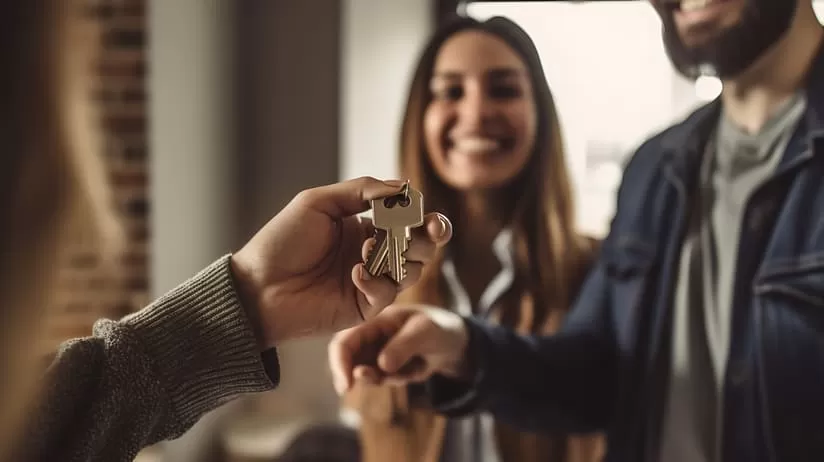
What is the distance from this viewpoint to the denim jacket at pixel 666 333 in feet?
1.77

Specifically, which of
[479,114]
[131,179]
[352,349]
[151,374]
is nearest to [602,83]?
[479,114]

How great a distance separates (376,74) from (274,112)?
15 centimetres

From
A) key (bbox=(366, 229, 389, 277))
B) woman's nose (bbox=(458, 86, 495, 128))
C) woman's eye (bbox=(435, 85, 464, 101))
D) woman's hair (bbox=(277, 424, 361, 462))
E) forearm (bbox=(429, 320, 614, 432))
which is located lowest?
woman's hair (bbox=(277, 424, 361, 462))

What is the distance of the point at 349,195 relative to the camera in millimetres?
411

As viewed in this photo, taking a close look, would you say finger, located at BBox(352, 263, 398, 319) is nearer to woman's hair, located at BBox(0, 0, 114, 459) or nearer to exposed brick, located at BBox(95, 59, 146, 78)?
woman's hair, located at BBox(0, 0, 114, 459)

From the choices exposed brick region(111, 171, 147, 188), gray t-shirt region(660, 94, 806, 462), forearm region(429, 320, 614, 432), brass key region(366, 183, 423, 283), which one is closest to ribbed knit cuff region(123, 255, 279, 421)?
brass key region(366, 183, 423, 283)

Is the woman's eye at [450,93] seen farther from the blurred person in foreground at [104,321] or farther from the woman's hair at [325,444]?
the woman's hair at [325,444]

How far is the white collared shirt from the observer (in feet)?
2.30

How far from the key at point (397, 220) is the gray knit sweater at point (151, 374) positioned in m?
0.11

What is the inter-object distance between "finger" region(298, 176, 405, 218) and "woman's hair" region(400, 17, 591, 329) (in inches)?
9.6

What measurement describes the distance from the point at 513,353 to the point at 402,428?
14cm

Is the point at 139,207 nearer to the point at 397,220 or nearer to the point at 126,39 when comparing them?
the point at 126,39

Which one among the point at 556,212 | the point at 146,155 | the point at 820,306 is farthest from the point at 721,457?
the point at 146,155

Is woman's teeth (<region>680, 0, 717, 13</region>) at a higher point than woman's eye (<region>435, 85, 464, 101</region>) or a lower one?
higher
